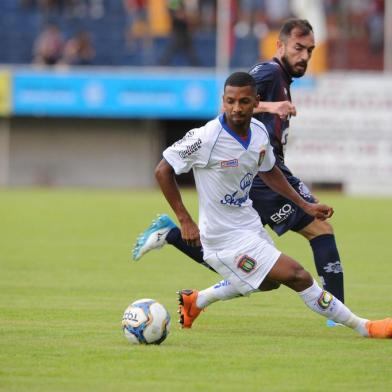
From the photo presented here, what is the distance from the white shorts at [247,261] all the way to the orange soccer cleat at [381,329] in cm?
90

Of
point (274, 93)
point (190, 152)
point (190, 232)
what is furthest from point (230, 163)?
point (274, 93)

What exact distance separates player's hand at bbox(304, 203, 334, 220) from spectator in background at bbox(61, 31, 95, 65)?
23921 millimetres

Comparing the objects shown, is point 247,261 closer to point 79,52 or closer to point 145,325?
point 145,325

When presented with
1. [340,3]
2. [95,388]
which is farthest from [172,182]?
[340,3]

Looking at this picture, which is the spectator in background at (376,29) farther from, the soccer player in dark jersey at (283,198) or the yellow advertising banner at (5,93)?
the soccer player in dark jersey at (283,198)

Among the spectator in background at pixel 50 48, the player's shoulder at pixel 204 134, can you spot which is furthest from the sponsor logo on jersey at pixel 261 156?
the spectator in background at pixel 50 48

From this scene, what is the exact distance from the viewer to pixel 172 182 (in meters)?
8.21

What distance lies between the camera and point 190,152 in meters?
8.16

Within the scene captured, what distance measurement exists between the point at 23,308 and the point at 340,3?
2508 cm

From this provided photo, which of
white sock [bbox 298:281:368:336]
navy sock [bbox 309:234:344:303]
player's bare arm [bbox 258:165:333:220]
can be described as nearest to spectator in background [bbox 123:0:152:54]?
navy sock [bbox 309:234:344:303]

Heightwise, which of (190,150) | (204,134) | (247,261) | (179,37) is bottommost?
(247,261)

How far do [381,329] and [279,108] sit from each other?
5.93ft

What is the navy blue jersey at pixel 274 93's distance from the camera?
9453 mm

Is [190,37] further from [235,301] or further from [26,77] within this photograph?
[235,301]
